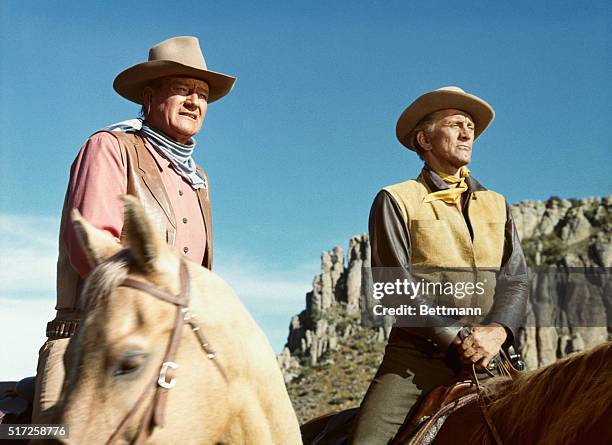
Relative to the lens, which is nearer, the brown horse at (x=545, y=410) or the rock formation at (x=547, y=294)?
the brown horse at (x=545, y=410)

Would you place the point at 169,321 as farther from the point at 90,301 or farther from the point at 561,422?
the point at 561,422

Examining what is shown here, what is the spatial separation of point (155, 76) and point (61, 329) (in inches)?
59.3

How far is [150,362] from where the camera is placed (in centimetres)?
192

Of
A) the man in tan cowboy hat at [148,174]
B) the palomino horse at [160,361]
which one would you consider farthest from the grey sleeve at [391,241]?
the palomino horse at [160,361]

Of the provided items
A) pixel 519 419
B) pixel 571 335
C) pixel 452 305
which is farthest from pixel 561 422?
pixel 571 335

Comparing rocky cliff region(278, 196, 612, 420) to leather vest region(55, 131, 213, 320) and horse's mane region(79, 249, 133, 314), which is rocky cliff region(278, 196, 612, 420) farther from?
horse's mane region(79, 249, 133, 314)

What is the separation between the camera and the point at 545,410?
2824mm

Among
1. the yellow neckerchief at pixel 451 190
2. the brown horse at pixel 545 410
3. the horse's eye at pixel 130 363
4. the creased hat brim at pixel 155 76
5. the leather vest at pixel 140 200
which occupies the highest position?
the creased hat brim at pixel 155 76

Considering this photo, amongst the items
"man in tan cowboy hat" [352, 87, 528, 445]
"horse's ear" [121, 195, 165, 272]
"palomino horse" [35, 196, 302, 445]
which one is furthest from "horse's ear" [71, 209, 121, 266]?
"man in tan cowboy hat" [352, 87, 528, 445]

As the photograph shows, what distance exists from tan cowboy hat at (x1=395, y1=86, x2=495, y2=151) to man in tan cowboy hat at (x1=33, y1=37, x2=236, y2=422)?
1286 mm

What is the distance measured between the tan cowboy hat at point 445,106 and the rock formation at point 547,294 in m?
50.4

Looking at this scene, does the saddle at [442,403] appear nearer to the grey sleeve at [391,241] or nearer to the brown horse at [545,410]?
the brown horse at [545,410]

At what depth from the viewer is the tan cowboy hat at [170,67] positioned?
3572 millimetres

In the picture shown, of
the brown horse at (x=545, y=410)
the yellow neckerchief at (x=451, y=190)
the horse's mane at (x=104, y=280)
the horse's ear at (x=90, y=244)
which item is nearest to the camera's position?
the horse's mane at (x=104, y=280)
